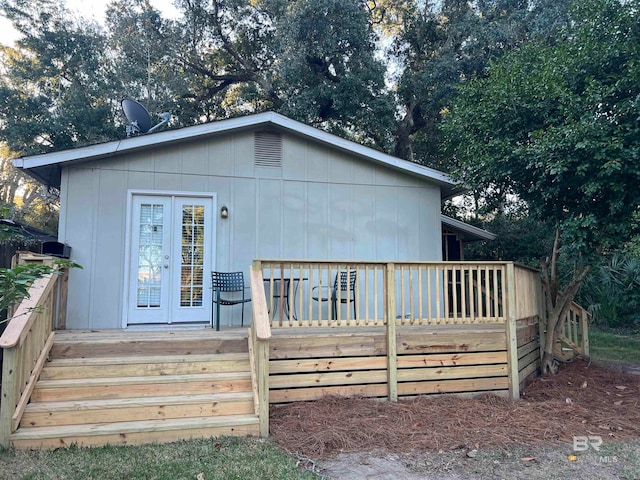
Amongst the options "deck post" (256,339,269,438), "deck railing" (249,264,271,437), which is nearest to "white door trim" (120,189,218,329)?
"deck railing" (249,264,271,437)

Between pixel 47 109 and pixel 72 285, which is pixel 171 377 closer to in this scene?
pixel 72 285

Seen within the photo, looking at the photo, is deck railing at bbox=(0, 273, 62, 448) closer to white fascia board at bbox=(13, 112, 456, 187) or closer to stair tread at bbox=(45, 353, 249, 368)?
stair tread at bbox=(45, 353, 249, 368)

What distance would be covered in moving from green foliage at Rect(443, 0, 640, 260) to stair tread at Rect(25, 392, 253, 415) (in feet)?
13.6

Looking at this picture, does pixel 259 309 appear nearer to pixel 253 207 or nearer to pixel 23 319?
pixel 23 319

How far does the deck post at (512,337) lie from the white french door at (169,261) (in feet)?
12.7

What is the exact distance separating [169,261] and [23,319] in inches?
92.9

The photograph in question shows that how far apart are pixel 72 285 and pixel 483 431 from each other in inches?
202

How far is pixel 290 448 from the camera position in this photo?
11.0ft

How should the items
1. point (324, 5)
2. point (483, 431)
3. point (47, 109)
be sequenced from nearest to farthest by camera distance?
point (483, 431)
point (324, 5)
point (47, 109)

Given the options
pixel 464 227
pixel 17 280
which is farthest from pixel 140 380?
pixel 464 227

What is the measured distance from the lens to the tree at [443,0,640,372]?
4602 mm

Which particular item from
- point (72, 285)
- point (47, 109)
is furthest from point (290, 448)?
point (47, 109)

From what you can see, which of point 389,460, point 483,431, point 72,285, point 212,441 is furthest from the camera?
point 72,285

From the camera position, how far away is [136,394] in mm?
3877
